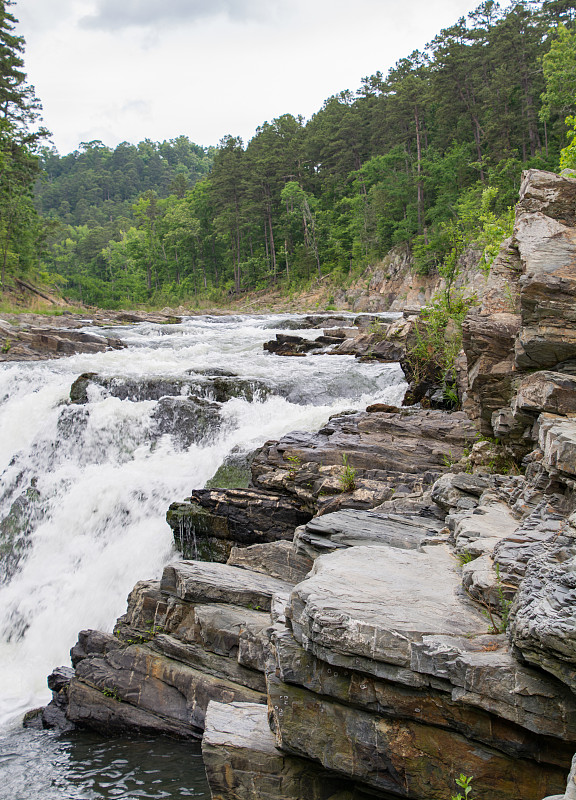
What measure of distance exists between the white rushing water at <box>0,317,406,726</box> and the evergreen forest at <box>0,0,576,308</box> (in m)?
14.6

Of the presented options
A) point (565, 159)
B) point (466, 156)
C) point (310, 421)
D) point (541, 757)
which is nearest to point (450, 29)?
point (466, 156)

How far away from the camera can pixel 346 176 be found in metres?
57.1

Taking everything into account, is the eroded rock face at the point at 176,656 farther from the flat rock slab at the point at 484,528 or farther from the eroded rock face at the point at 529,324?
the eroded rock face at the point at 529,324

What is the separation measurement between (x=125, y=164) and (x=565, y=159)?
500 ft

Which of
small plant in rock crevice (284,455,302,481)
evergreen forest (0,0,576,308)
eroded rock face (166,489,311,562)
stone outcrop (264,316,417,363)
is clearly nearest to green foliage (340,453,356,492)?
eroded rock face (166,489,311,562)

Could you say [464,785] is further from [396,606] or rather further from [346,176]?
[346,176]

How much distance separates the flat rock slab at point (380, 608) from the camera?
356cm

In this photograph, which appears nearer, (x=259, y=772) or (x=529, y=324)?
(x=259, y=772)

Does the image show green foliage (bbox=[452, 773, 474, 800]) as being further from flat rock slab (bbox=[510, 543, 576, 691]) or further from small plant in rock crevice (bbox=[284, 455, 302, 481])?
small plant in rock crevice (bbox=[284, 455, 302, 481])

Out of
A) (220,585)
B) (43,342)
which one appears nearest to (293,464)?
(220,585)

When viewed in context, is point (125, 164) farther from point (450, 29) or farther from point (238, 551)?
point (238, 551)

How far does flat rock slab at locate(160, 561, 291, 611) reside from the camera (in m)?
6.39

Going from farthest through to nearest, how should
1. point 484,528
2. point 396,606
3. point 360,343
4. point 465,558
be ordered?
point 360,343 < point 484,528 < point 465,558 < point 396,606

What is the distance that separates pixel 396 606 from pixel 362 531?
2120 mm
